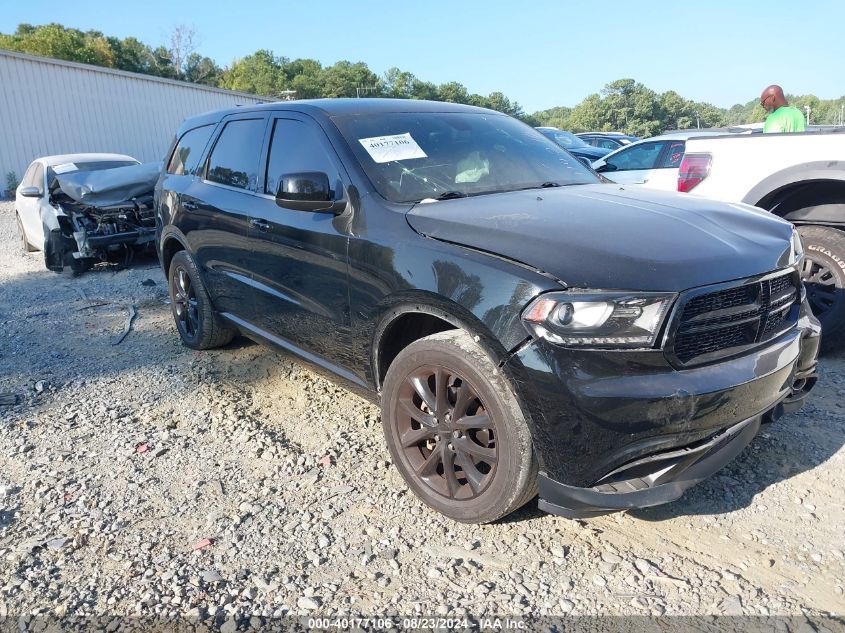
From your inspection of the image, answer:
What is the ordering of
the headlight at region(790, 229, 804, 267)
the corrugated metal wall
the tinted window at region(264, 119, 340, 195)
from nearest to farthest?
the headlight at region(790, 229, 804, 267) → the tinted window at region(264, 119, 340, 195) → the corrugated metal wall

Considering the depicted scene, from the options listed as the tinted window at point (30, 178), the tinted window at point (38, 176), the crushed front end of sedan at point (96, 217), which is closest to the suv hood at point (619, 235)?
the crushed front end of sedan at point (96, 217)

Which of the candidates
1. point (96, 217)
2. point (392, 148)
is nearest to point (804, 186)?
point (392, 148)

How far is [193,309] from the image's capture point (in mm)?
4848

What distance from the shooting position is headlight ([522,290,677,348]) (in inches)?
85.1

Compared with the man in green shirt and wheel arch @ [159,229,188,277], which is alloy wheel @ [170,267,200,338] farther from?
the man in green shirt

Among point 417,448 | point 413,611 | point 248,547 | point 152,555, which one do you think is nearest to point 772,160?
point 417,448

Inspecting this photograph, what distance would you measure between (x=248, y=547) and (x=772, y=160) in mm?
4181

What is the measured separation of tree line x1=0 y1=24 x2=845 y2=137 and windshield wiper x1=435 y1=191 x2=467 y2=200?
33.6 meters

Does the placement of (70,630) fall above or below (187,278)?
below

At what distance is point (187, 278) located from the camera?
4887 mm

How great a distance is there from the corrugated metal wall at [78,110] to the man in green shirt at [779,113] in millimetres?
13793

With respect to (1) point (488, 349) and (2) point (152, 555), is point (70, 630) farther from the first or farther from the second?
(1) point (488, 349)

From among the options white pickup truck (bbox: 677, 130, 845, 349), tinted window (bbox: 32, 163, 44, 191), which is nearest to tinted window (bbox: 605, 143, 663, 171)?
white pickup truck (bbox: 677, 130, 845, 349)

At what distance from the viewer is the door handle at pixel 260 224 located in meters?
3.60
